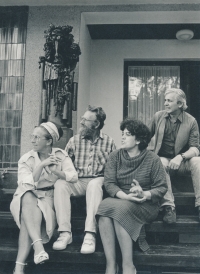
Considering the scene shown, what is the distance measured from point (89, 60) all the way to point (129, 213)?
10.7 feet

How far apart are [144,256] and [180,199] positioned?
2.69 feet

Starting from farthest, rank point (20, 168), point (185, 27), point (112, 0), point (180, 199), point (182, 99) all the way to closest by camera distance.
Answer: point (185, 27) → point (112, 0) → point (182, 99) → point (180, 199) → point (20, 168)

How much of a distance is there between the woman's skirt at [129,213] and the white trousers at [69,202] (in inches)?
3.3

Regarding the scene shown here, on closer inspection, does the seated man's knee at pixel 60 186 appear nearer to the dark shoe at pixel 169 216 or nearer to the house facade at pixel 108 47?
the dark shoe at pixel 169 216

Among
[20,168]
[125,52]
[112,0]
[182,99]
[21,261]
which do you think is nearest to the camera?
[21,261]

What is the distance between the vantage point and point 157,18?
4.60 m

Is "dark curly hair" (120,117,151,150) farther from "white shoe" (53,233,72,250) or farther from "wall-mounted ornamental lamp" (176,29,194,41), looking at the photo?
"wall-mounted ornamental lamp" (176,29,194,41)

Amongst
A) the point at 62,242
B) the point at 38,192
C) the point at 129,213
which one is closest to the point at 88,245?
the point at 62,242

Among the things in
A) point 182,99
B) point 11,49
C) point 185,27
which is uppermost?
point 185,27

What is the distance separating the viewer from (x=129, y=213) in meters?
2.47

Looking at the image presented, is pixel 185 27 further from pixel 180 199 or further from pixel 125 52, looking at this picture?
pixel 180 199

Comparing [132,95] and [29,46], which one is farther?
[132,95]

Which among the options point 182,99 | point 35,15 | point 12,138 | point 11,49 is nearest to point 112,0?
point 35,15

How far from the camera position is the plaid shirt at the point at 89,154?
3.08m
